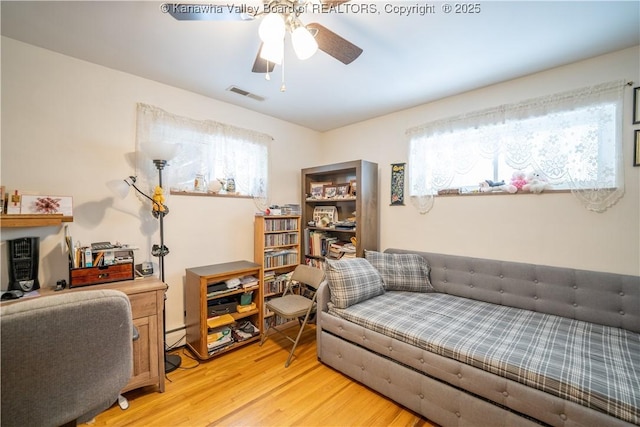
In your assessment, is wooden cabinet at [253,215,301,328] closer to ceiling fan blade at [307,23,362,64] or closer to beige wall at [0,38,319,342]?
beige wall at [0,38,319,342]

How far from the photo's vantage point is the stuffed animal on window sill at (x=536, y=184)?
2.10m

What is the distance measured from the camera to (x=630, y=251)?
182 cm

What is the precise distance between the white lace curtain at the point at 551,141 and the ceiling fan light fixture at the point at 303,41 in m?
1.90

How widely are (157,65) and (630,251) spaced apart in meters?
3.79

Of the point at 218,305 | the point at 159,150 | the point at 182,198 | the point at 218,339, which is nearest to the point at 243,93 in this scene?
the point at 159,150

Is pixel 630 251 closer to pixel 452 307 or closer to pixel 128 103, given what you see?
pixel 452 307

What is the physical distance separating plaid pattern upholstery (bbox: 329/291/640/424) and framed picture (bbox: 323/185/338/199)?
1413mm

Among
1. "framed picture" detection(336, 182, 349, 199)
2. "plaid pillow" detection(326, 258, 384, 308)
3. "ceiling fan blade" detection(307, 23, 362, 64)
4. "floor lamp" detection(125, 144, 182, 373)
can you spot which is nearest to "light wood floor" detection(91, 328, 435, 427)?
"floor lamp" detection(125, 144, 182, 373)

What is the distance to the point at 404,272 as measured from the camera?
255cm

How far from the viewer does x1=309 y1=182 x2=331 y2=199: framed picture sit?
3395mm

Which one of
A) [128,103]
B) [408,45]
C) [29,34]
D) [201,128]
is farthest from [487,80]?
[29,34]

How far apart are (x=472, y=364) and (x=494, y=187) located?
5.19ft

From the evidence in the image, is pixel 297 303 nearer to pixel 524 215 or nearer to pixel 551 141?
pixel 524 215

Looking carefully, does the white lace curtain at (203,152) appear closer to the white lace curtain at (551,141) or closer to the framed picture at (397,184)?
the framed picture at (397,184)
